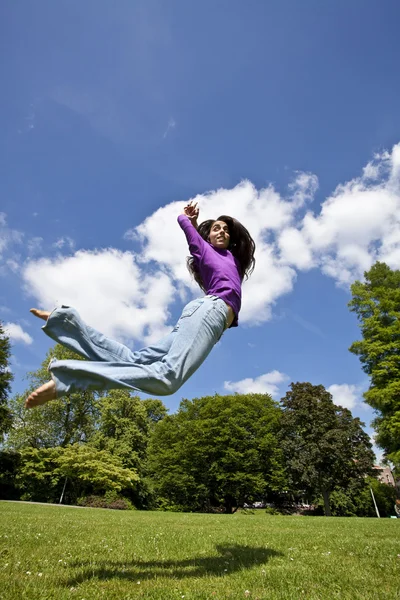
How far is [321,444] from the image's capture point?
34.2 metres

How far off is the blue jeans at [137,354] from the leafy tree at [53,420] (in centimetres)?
3630

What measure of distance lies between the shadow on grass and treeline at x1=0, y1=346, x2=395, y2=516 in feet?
95.1

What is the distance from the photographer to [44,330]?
3602 mm

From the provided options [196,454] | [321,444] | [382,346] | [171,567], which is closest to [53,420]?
[196,454]

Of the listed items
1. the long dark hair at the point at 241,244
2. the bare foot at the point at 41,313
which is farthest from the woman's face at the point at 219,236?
the bare foot at the point at 41,313

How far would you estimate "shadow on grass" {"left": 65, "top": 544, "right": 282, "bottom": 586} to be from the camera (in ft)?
12.8

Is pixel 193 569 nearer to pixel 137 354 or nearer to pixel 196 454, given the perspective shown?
pixel 137 354

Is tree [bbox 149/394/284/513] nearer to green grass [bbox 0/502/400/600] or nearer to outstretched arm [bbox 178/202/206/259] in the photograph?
green grass [bbox 0/502/400/600]

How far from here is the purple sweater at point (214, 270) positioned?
14.4 feet

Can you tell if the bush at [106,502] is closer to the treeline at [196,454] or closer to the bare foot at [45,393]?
the treeline at [196,454]

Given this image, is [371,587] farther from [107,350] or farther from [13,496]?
[13,496]

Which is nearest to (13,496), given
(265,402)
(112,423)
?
(112,423)

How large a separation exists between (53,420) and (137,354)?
136 feet

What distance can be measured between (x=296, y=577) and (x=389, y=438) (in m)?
27.7
